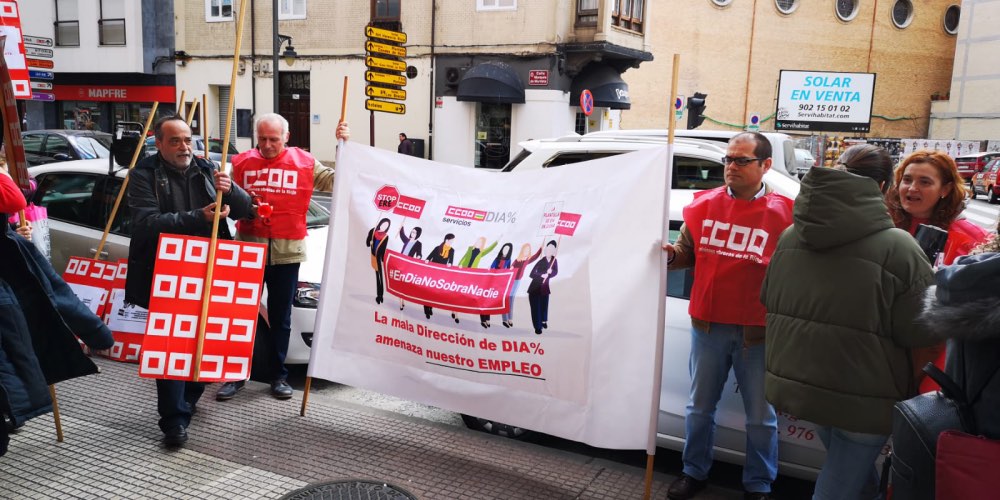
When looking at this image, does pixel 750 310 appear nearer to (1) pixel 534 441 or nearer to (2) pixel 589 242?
(2) pixel 589 242

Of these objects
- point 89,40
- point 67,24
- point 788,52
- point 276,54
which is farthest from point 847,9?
point 67,24

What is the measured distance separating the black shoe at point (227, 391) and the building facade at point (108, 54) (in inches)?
997

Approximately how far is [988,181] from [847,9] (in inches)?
614

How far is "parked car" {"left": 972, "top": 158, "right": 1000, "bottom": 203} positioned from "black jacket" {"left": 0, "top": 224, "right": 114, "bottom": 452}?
28876mm

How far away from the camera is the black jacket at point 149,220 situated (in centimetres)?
439

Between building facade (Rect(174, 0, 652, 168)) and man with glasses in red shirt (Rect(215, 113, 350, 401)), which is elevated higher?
building facade (Rect(174, 0, 652, 168))

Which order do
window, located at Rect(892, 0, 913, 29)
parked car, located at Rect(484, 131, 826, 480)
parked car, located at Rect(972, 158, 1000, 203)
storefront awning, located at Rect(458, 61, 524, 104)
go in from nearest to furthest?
parked car, located at Rect(484, 131, 826, 480), storefront awning, located at Rect(458, 61, 524, 104), parked car, located at Rect(972, 158, 1000, 203), window, located at Rect(892, 0, 913, 29)

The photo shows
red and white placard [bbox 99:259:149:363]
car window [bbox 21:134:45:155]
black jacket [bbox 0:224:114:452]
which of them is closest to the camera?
black jacket [bbox 0:224:114:452]

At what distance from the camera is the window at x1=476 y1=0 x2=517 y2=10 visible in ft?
76.2

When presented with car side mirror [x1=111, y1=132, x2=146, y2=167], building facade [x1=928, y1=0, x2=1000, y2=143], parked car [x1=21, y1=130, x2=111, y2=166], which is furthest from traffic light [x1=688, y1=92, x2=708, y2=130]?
building facade [x1=928, y1=0, x2=1000, y2=143]

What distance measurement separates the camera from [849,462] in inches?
111

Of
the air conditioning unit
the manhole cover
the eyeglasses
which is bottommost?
the manhole cover

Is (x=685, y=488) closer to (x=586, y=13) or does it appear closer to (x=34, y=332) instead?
(x=34, y=332)

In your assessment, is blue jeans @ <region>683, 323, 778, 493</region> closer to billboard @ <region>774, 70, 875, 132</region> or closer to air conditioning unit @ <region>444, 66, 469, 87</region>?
air conditioning unit @ <region>444, 66, 469, 87</region>
